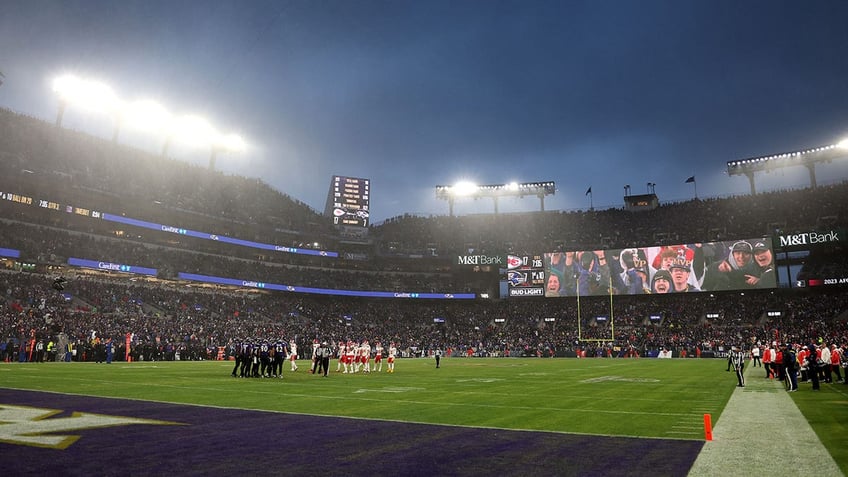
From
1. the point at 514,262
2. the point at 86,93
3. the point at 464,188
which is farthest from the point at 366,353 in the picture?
the point at 464,188

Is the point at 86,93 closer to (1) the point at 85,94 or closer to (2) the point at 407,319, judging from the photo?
(1) the point at 85,94

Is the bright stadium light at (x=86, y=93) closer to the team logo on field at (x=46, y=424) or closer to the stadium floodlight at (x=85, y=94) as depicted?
the stadium floodlight at (x=85, y=94)

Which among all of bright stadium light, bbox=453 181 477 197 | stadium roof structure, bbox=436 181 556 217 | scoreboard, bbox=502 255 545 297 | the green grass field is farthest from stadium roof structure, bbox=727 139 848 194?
the green grass field

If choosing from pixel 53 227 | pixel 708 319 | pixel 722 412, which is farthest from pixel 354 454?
pixel 708 319

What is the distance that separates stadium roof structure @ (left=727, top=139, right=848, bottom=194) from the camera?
7012 centimetres

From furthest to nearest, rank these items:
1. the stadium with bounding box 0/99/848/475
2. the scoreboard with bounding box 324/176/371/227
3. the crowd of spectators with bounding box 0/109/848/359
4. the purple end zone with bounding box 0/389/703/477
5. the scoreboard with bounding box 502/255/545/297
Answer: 1. the scoreboard with bounding box 324/176/371/227
2. the scoreboard with bounding box 502/255/545/297
3. the crowd of spectators with bounding box 0/109/848/359
4. the stadium with bounding box 0/99/848/475
5. the purple end zone with bounding box 0/389/703/477

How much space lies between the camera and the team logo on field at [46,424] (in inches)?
351

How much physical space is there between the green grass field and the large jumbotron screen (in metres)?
41.9

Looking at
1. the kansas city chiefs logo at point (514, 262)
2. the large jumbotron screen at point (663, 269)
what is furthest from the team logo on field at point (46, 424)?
the kansas city chiefs logo at point (514, 262)

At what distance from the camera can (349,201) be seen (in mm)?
78875

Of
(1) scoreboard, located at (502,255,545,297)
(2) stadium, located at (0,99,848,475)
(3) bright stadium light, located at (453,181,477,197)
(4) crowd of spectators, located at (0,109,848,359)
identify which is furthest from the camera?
(3) bright stadium light, located at (453,181,477,197)

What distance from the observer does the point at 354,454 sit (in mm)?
8547

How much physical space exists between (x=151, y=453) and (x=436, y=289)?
73.1 meters

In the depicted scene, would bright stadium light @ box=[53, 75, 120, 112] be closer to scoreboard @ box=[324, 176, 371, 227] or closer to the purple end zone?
scoreboard @ box=[324, 176, 371, 227]
